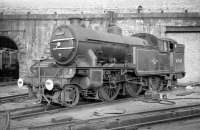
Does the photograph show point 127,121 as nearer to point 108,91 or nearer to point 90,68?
point 90,68

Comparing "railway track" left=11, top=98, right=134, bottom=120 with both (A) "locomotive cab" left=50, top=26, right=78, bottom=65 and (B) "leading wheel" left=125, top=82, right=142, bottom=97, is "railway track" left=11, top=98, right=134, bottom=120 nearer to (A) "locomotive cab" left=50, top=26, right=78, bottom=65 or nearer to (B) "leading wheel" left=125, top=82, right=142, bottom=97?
(A) "locomotive cab" left=50, top=26, right=78, bottom=65

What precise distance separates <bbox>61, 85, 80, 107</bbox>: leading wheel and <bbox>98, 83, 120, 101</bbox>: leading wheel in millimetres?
1105

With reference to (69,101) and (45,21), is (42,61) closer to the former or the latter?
(69,101)

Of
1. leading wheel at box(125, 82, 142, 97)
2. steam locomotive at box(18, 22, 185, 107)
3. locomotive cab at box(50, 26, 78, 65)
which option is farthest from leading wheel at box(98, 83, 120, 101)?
locomotive cab at box(50, 26, 78, 65)

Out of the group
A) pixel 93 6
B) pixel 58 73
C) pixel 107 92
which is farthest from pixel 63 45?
pixel 93 6

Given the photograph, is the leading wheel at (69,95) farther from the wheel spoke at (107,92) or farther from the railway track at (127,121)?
the railway track at (127,121)

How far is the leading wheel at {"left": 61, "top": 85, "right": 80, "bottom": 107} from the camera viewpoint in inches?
351

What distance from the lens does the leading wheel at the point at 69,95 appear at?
892 cm

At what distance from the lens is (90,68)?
9.20 meters

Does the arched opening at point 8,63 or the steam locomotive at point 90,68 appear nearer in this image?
the steam locomotive at point 90,68

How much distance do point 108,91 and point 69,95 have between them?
6.63 ft

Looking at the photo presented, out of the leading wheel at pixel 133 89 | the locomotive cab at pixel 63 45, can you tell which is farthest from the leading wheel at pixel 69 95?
the leading wheel at pixel 133 89

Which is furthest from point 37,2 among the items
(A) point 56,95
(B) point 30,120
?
(B) point 30,120

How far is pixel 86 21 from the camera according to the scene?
18.8 metres
